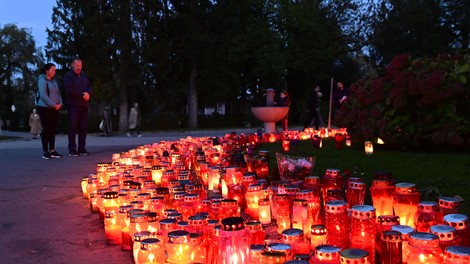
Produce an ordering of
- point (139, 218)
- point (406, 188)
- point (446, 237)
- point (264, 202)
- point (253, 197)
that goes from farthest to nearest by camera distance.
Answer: point (253, 197) < point (264, 202) < point (406, 188) < point (139, 218) < point (446, 237)

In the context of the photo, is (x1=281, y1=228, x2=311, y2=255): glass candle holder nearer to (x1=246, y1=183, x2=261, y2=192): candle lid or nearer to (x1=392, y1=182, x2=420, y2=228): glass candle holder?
(x1=392, y1=182, x2=420, y2=228): glass candle holder

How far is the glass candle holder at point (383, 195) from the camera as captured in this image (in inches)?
138

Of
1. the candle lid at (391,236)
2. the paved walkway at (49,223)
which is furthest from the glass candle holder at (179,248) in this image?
the candle lid at (391,236)

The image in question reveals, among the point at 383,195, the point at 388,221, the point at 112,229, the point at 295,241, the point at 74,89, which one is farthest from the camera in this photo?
the point at 74,89

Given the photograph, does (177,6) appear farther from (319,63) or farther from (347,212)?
(347,212)

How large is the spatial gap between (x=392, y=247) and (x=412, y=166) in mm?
3993

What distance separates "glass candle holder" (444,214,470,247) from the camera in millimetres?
2453

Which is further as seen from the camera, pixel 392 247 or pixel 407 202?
pixel 407 202

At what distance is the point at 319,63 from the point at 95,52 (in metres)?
16.8

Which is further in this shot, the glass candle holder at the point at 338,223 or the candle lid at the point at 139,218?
the candle lid at the point at 139,218

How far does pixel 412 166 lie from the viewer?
20.1 feet

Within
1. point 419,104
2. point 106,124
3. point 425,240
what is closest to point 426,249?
point 425,240

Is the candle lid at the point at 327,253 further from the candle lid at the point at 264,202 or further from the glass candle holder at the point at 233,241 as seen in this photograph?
the candle lid at the point at 264,202

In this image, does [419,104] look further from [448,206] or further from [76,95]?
[76,95]
